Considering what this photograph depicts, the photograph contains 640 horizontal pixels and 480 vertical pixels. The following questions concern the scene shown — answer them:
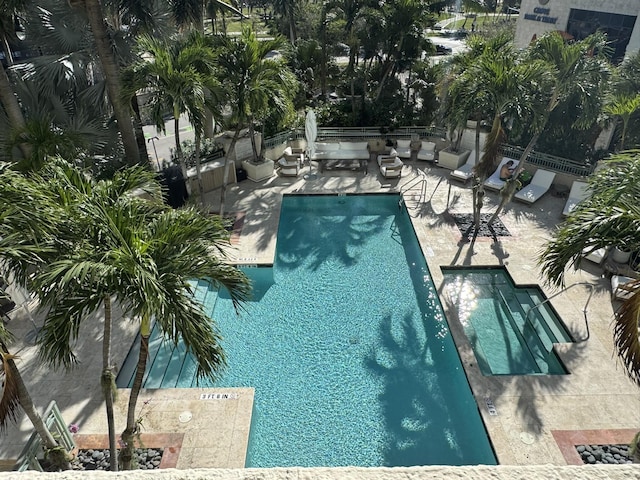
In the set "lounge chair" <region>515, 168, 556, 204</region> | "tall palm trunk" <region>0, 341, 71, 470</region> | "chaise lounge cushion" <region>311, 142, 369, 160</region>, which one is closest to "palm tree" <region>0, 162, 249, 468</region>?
"tall palm trunk" <region>0, 341, 71, 470</region>

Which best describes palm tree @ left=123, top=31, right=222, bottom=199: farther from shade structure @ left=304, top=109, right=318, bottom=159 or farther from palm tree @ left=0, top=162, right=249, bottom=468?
palm tree @ left=0, top=162, right=249, bottom=468

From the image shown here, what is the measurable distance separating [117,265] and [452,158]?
636 inches

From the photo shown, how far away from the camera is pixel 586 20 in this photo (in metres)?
29.2

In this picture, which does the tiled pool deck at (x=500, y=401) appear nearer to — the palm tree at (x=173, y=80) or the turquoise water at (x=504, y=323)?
the turquoise water at (x=504, y=323)

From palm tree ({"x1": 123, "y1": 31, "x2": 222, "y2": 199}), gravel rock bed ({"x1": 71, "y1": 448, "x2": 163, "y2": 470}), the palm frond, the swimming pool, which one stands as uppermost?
palm tree ({"x1": 123, "y1": 31, "x2": 222, "y2": 199})

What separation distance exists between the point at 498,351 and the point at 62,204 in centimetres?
898

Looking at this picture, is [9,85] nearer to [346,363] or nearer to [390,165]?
[346,363]

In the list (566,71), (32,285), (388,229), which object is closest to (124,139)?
(388,229)

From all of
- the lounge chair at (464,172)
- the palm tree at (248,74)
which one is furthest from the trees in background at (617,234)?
the lounge chair at (464,172)

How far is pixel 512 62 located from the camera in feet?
40.3

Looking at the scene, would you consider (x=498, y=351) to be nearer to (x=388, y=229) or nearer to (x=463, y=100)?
(x=388, y=229)

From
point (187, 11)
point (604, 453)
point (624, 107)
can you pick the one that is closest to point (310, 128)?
point (187, 11)

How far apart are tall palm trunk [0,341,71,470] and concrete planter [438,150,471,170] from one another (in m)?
16.4

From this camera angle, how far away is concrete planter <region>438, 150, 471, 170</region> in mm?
17969
